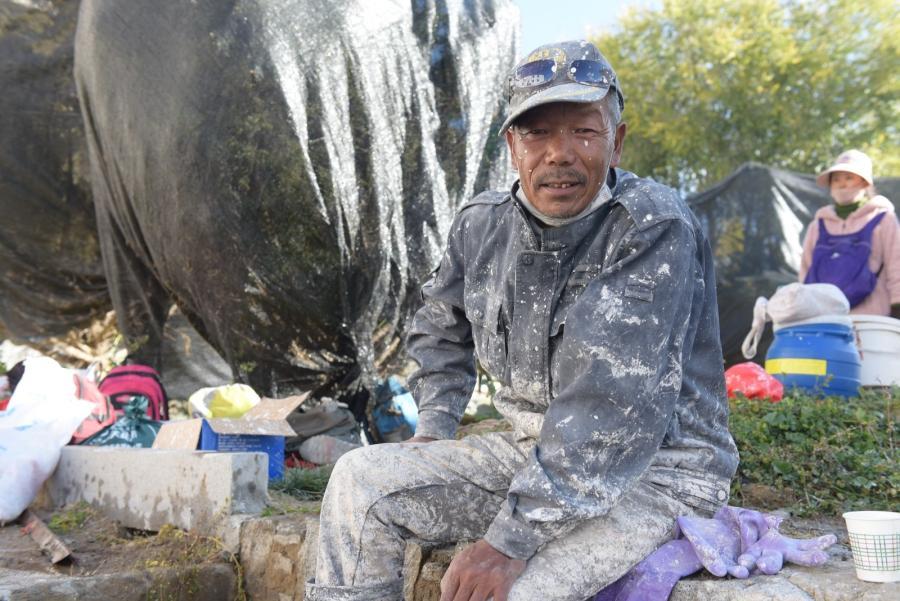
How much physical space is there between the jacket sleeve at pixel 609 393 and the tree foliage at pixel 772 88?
14170 mm

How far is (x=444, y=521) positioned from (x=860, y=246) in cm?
421

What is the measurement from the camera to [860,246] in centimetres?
555

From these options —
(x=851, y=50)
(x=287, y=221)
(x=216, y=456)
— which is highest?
(x=851, y=50)

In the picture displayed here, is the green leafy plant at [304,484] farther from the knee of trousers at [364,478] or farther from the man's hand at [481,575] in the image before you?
the man's hand at [481,575]

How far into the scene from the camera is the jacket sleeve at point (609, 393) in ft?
6.36

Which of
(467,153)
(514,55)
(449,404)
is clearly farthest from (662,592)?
(514,55)

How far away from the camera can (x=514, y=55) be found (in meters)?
5.84

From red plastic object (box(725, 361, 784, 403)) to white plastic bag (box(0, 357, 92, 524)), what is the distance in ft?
10.5

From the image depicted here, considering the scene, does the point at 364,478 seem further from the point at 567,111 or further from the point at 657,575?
the point at 567,111

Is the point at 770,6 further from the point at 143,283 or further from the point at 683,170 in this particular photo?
the point at 143,283

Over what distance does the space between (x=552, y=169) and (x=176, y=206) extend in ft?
11.5

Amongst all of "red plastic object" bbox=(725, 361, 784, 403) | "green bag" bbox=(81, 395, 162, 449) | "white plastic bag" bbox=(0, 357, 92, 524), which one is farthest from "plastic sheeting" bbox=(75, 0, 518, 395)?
"red plastic object" bbox=(725, 361, 784, 403)

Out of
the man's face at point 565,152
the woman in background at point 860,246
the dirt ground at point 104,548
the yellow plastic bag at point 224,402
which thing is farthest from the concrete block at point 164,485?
the woman in background at point 860,246

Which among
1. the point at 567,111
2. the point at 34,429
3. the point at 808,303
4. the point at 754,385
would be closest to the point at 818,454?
the point at 754,385
